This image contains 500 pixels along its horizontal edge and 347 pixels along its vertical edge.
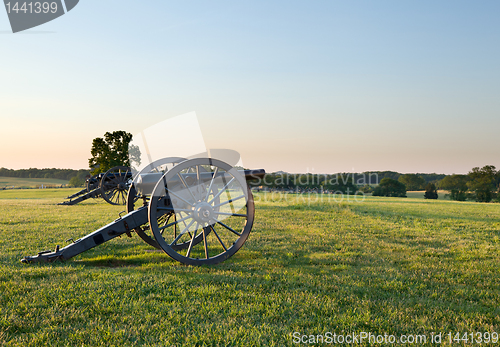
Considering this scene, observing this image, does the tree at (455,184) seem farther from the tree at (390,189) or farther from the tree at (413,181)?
the tree at (390,189)

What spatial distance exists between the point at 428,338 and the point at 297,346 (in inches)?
48.8

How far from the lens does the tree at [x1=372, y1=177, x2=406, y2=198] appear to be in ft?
200

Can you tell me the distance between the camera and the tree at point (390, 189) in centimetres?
6109

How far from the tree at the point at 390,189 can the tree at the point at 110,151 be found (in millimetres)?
45709

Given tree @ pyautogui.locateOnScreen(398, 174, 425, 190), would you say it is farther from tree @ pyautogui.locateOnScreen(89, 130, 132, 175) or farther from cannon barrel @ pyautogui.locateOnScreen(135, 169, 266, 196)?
cannon barrel @ pyautogui.locateOnScreen(135, 169, 266, 196)

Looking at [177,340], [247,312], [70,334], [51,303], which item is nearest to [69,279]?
[51,303]

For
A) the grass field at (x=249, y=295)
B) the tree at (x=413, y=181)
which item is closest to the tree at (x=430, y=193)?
the tree at (x=413, y=181)

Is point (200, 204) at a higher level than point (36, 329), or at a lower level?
higher

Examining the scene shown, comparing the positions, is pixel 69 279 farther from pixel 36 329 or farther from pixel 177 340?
pixel 177 340

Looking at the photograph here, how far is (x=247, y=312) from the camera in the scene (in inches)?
130

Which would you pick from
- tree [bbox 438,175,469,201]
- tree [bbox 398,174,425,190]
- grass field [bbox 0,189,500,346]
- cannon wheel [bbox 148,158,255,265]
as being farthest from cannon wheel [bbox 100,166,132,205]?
tree [bbox 398,174,425,190]

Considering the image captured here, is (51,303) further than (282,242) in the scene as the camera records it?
No

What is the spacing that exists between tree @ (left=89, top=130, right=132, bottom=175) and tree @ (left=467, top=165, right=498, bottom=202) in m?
Answer: 60.5

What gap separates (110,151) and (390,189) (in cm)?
5147
